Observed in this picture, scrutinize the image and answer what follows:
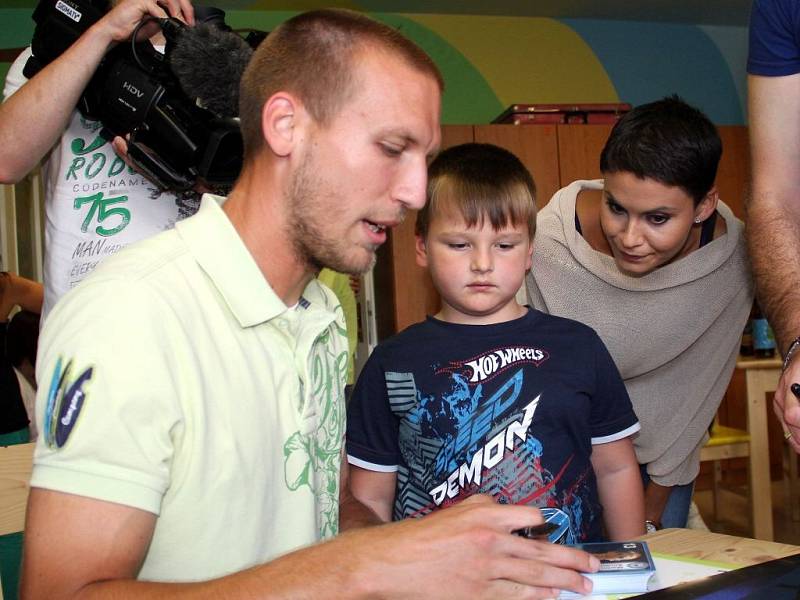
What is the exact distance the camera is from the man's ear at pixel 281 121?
0.94 meters

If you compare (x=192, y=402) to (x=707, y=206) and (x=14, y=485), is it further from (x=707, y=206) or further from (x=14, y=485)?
(x=707, y=206)

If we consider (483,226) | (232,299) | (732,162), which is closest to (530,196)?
(483,226)

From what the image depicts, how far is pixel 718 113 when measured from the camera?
5.52 m

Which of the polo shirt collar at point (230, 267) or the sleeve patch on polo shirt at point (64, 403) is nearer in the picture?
the sleeve patch on polo shirt at point (64, 403)

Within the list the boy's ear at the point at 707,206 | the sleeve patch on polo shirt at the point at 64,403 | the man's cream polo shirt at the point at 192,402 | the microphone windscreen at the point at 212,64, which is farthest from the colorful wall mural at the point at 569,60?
the sleeve patch on polo shirt at the point at 64,403

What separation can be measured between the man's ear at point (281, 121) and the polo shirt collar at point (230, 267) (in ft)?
0.36

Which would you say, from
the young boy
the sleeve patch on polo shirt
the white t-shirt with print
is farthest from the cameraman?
the sleeve patch on polo shirt

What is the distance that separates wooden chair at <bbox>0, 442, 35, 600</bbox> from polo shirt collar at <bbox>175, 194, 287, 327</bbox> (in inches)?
18.0

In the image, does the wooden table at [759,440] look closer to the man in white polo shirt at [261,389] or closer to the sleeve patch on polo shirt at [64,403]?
the man in white polo shirt at [261,389]

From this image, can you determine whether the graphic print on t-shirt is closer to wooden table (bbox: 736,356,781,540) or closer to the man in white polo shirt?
the man in white polo shirt

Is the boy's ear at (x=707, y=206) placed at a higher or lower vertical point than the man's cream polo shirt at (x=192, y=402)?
higher

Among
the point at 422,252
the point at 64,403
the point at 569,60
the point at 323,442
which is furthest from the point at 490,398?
the point at 569,60

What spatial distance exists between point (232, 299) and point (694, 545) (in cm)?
61

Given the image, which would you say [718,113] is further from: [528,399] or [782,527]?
[528,399]
